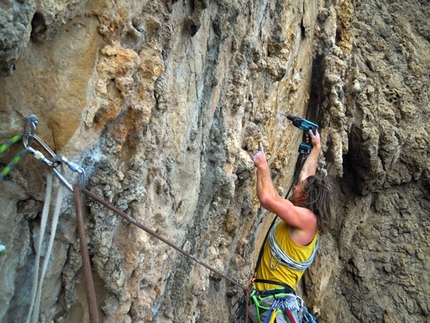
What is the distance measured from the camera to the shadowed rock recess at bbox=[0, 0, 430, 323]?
159 centimetres

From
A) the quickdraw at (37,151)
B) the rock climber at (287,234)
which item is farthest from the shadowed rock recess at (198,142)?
the rock climber at (287,234)

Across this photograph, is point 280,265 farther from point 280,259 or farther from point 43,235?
point 43,235

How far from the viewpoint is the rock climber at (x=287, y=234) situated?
9.52 feet

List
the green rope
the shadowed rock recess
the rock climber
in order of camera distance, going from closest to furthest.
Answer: the green rope → the shadowed rock recess → the rock climber

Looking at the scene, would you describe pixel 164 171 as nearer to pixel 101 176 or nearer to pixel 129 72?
pixel 101 176

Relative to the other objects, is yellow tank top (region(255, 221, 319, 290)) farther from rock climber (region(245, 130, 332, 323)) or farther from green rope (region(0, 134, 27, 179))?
green rope (region(0, 134, 27, 179))

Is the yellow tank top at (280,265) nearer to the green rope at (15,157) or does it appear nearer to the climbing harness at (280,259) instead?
the climbing harness at (280,259)

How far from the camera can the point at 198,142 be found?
2637mm

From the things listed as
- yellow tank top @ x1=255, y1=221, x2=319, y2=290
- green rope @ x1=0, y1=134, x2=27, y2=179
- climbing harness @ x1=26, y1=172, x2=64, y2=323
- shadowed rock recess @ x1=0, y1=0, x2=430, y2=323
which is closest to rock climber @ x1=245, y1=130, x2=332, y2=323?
yellow tank top @ x1=255, y1=221, x2=319, y2=290

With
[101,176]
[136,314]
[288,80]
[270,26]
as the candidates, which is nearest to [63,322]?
[136,314]

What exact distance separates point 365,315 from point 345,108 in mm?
3093

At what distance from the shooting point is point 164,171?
7.57ft

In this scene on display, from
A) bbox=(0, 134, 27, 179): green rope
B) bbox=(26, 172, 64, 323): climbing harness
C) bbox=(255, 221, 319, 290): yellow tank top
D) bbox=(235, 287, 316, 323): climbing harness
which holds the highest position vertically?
bbox=(0, 134, 27, 179): green rope

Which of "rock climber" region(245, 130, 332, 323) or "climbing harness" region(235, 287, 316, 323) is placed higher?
"rock climber" region(245, 130, 332, 323)
